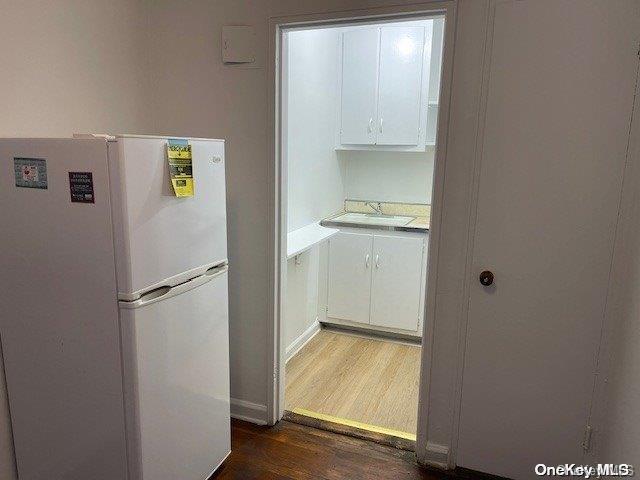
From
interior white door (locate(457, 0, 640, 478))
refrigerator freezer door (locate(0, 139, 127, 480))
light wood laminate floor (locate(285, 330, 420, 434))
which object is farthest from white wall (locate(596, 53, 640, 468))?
refrigerator freezer door (locate(0, 139, 127, 480))

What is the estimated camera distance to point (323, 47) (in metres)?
3.41

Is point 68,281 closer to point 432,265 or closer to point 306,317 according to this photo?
point 432,265

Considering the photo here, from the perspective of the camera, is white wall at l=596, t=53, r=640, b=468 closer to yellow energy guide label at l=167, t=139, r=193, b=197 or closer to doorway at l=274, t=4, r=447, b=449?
doorway at l=274, t=4, r=447, b=449

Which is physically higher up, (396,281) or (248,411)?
(396,281)

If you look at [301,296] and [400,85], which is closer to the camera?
[301,296]

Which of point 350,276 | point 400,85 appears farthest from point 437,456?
point 400,85

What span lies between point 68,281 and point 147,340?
1.11 ft

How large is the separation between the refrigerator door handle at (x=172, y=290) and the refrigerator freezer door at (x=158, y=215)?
0.02 metres

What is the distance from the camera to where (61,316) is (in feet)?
5.19

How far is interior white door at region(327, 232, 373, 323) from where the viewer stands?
3525 mm

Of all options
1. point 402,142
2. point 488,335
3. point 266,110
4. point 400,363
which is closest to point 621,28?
point 488,335

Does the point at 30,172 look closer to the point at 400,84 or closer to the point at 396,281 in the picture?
the point at 396,281

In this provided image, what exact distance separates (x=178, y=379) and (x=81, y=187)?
80 cm

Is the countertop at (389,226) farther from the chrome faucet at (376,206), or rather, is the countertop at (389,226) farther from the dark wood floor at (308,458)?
the dark wood floor at (308,458)
